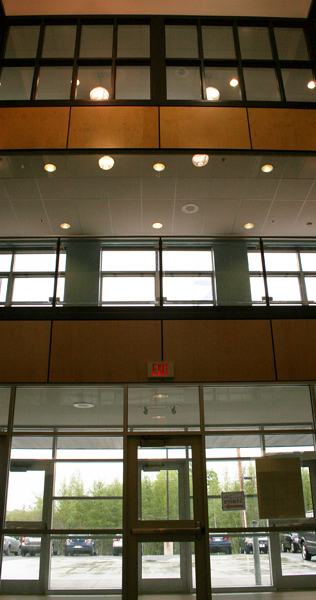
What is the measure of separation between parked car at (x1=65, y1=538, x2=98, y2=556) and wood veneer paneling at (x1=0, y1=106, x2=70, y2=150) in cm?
557

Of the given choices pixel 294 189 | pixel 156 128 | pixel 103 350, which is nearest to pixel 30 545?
pixel 103 350

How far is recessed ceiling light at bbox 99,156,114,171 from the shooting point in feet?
20.6

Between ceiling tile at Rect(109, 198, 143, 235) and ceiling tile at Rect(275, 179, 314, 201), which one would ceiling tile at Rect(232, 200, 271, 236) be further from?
ceiling tile at Rect(109, 198, 143, 235)

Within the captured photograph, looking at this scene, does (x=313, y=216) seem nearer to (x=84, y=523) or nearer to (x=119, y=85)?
(x=119, y=85)

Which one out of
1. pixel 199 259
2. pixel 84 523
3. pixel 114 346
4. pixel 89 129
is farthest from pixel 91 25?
pixel 84 523

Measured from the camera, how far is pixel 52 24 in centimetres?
752

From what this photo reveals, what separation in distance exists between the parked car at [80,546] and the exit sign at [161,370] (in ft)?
7.46

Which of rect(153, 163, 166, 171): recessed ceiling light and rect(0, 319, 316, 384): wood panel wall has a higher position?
rect(153, 163, 166, 171): recessed ceiling light

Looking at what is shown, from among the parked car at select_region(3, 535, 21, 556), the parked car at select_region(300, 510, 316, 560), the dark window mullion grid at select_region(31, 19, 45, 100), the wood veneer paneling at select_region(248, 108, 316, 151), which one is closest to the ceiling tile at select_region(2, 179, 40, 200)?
the dark window mullion grid at select_region(31, 19, 45, 100)

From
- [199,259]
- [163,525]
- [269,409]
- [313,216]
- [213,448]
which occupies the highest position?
[313,216]

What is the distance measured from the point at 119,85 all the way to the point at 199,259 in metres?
3.25

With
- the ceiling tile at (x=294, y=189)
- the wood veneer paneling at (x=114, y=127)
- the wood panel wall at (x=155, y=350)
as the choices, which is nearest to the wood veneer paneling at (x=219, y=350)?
the wood panel wall at (x=155, y=350)

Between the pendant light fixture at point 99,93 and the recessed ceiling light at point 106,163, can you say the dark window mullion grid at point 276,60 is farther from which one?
the recessed ceiling light at point 106,163

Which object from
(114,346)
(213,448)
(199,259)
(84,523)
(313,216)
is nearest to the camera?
(84,523)
